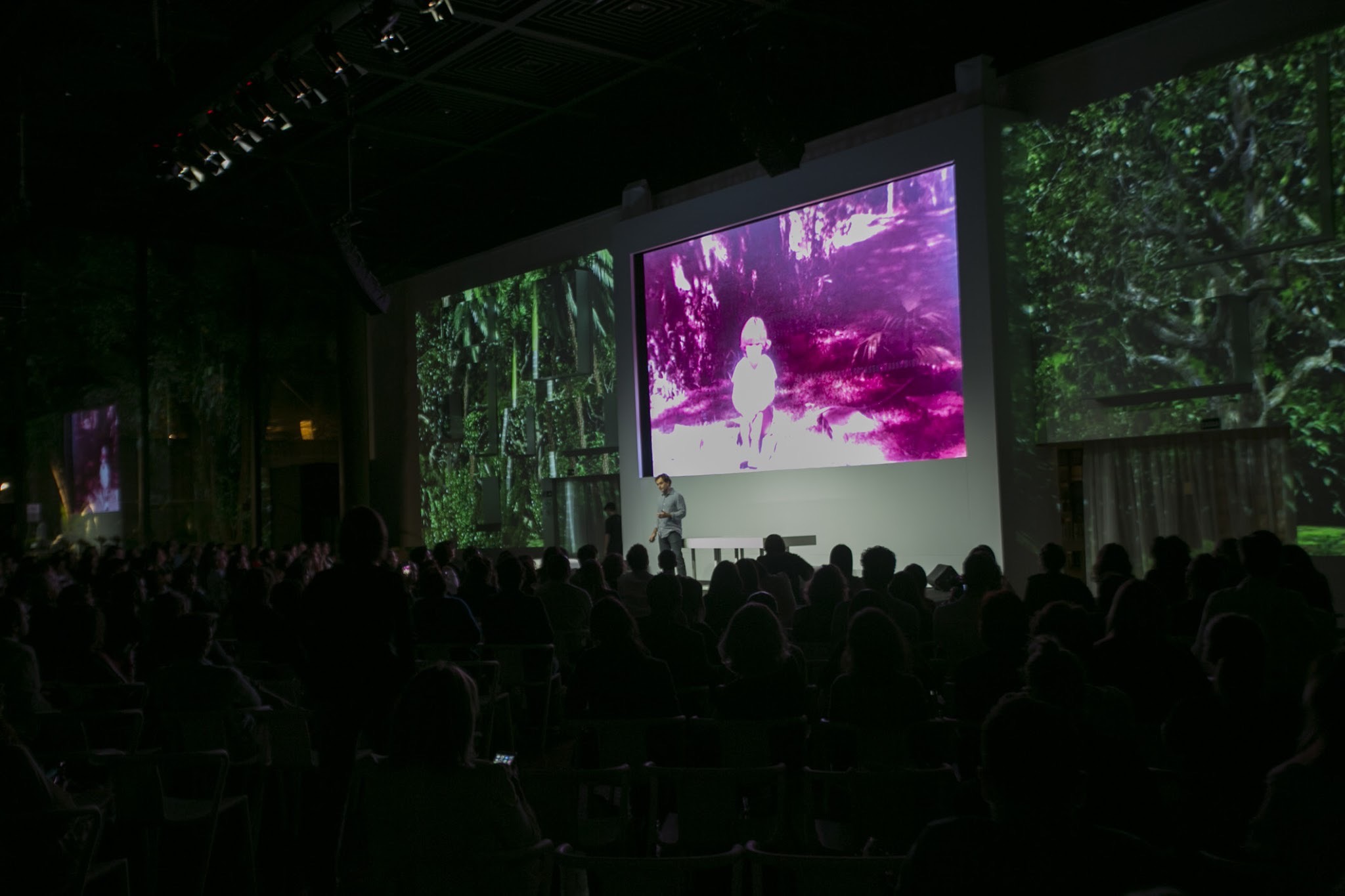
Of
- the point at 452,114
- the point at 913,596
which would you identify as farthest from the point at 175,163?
the point at 913,596

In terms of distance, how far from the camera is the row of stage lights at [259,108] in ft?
25.2

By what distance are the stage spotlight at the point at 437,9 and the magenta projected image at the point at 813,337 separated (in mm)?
4802

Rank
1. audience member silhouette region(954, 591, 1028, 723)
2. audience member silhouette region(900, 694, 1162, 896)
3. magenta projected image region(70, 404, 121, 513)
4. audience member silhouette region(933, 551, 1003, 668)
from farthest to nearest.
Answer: magenta projected image region(70, 404, 121, 513)
audience member silhouette region(933, 551, 1003, 668)
audience member silhouette region(954, 591, 1028, 723)
audience member silhouette region(900, 694, 1162, 896)

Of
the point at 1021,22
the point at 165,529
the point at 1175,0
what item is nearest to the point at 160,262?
the point at 165,529

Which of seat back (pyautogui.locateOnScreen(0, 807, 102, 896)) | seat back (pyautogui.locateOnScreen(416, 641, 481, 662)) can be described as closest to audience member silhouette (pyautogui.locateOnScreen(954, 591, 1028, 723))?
seat back (pyautogui.locateOnScreen(0, 807, 102, 896))

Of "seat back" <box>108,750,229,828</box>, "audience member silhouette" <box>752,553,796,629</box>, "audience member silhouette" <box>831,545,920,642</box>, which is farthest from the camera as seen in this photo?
"audience member silhouette" <box>752,553,796,629</box>

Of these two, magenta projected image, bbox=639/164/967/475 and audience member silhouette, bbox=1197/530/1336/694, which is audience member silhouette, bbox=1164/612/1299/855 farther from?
magenta projected image, bbox=639/164/967/475

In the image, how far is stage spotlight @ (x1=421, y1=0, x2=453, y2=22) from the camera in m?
7.45

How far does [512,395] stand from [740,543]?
6.03 metres

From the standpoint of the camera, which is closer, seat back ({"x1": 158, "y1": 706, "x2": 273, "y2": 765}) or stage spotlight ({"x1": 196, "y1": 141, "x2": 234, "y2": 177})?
seat back ({"x1": 158, "y1": 706, "x2": 273, "y2": 765})

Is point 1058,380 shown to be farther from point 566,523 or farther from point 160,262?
point 160,262

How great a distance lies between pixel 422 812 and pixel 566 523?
12.9m

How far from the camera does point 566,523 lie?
49.9 ft

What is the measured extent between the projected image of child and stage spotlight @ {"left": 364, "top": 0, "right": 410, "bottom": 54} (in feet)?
17.2
